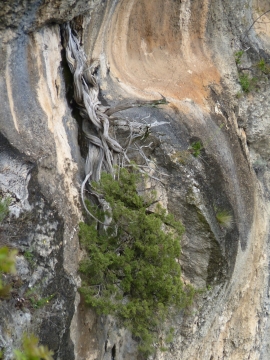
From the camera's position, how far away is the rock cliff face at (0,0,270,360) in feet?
13.6

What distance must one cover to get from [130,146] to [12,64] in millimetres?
1503

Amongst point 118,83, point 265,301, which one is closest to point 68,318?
point 118,83

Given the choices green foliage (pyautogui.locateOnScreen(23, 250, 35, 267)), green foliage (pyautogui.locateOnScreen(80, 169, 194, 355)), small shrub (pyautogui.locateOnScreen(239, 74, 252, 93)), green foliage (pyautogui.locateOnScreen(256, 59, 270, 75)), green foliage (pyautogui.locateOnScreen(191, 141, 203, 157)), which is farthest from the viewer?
green foliage (pyautogui.locateOnScreen(256, 59, 270, 75))

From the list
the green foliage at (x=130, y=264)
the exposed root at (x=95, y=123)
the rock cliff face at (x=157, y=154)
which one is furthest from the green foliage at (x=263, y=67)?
the green foliage at (x=130, y=264)

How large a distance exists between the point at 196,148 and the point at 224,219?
81 cm

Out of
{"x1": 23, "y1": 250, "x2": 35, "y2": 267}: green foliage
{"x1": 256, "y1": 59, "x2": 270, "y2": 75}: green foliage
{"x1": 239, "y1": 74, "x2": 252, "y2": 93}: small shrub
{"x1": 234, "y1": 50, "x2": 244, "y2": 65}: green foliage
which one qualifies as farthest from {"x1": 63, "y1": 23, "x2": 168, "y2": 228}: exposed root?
{"x1": 256, "y1": 59, "x2": 270, "y2": 75}: green foliage

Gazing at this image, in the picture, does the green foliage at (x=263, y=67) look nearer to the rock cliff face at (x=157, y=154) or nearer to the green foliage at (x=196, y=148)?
the rock cliff face at (x=157, y=154)

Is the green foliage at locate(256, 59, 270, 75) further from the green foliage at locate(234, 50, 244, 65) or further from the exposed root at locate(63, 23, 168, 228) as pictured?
the exposed root at locate(63, 23, 168, 228)

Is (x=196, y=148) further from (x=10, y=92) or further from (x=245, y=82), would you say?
(x=10, y=92)

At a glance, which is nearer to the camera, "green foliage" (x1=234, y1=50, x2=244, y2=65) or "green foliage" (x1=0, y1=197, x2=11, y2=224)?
"green foliage" (x1=0, y1=197, x2=11, y2=224)

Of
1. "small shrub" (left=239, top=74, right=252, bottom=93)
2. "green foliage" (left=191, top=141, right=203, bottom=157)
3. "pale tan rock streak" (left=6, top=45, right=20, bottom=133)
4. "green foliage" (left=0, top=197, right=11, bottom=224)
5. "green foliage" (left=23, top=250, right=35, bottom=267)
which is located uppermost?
"small shrub" (left=239, top=74, right=252, bottom=93)

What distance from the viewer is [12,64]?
4.37 m

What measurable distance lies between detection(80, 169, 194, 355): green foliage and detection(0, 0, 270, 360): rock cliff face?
168 mm

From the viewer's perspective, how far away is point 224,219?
5582 mm
